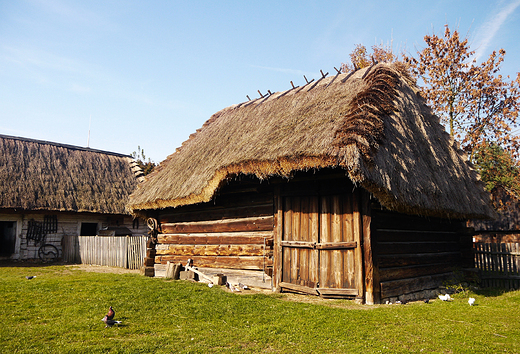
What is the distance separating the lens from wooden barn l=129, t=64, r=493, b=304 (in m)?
6.96

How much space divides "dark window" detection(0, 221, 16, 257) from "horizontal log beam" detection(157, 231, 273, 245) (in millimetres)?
8999

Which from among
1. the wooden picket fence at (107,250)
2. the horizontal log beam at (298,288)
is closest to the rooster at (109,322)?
the horizontal log beam at (298,288)

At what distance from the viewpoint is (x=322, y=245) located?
295 inches

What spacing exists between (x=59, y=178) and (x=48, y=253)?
375cm

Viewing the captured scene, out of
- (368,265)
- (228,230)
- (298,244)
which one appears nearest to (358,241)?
(368,265)

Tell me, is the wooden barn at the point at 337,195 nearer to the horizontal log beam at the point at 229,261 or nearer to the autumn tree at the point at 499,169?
the horizontal log beam at the point at 229,261

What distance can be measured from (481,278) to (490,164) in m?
14.9

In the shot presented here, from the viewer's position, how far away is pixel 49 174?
18203 mm

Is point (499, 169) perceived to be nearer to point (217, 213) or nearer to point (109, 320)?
point (217, 213)

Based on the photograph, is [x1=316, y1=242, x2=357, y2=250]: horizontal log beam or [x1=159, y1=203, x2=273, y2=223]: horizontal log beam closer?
[x1=316, y1=242, x2=357, y2=250]: horizontal log beam

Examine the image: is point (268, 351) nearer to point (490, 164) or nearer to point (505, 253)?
point (505, 253)

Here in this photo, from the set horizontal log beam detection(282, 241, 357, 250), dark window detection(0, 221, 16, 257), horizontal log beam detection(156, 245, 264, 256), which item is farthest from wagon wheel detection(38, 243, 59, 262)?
horizontal log beam detection(282, 241, 357, 250)

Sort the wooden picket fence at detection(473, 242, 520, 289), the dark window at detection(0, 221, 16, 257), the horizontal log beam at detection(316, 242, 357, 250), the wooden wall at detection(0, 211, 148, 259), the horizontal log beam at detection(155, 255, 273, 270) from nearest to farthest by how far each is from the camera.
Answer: the horizontal log beam at detection(316, 242, 357, 250) → the horizontal log beam at detection(155, 255, 273, 270) → the wooden picket fence at detection(473, 242, 520, 289) → the wooden wall at detection(0, 211, 148, 259) → the dark window at detection(0, 221, 16, 257)

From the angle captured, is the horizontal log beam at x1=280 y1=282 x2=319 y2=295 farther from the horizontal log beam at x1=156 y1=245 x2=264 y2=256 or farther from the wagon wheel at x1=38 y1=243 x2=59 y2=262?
the wagon wheel at x1=38 y1=243 x2=59 y2=262
